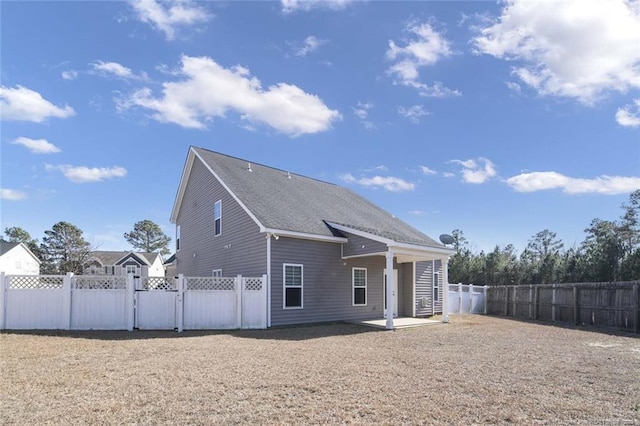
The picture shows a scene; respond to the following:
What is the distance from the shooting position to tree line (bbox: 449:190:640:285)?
2284 cm

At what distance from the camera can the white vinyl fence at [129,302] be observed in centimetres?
1198

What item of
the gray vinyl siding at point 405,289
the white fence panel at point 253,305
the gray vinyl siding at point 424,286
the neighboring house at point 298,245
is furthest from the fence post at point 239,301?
the gray vinyl siding at point 424,286

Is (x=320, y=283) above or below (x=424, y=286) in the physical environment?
above

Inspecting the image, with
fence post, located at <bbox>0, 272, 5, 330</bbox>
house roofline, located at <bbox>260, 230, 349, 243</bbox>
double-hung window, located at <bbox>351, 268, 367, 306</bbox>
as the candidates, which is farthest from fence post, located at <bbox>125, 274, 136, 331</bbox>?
double-hung window, located at <bbox>351, 268, 367, 306</bbox>

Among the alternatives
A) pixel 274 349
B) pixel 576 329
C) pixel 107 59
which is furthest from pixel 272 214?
pixel 576 329

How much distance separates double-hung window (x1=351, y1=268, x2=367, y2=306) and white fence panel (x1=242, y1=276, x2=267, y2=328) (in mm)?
4192

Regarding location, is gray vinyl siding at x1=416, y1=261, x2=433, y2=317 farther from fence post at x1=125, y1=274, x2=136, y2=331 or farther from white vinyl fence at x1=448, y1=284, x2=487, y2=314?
fence post at x1=125, y1=274, x2=136, y2=331

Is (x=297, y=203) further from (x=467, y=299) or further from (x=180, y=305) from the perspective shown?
(x=467, y=299)

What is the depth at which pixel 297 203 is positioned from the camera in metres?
17.5

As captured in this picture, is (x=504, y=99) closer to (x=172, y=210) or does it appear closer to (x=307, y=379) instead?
(x=307, y=379)

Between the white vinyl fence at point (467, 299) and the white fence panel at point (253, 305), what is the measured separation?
11.9 m

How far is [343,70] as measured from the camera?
16062mm

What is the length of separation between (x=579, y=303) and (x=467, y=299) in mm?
6478

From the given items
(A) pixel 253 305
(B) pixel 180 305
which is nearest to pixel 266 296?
(A) pixel 253 305
